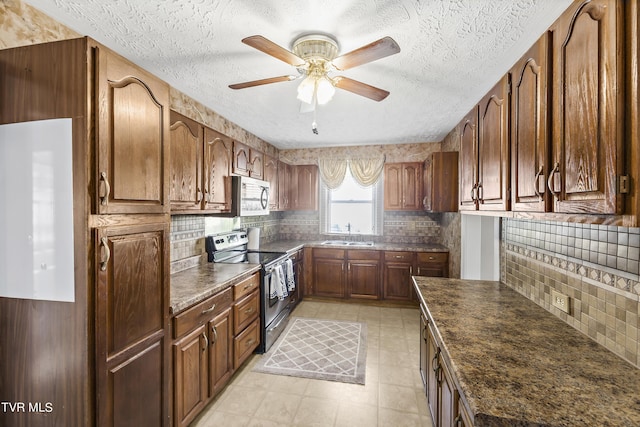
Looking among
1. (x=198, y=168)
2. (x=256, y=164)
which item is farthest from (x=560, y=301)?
(x=256, y=164)

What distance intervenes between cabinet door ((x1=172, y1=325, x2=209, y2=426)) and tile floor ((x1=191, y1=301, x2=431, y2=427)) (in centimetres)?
19

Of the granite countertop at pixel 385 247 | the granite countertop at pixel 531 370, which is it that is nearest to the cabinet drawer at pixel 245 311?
the granite countertop at pixel 385 247

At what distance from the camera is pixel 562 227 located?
5.01 ft

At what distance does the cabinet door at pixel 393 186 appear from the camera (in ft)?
14.3

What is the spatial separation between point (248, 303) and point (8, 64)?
209 centimetres

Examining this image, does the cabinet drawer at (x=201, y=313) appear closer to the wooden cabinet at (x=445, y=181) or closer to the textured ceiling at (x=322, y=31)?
the textured ceiling at (x=322, y=31)

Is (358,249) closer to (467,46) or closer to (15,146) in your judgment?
(467,46)

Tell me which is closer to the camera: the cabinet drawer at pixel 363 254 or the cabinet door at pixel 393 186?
the cabinet drawer at pixel 363 254

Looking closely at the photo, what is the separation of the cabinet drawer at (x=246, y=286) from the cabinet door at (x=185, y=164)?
73 cm

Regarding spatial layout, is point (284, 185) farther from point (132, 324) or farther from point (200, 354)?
point (132, 324)

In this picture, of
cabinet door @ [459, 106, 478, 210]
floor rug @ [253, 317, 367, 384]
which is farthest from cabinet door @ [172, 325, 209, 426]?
cabinet door @ [459, 106, 478, 210]

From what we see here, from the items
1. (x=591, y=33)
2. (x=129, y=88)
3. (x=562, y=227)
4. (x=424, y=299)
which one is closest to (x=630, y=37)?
(x=591, y=33)

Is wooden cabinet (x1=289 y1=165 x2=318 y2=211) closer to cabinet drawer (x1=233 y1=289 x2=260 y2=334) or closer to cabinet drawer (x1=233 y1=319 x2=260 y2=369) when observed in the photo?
cabinet drawer (x1=233 y1=289 x2=260 y2=334)

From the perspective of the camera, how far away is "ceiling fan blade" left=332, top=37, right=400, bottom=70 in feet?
4.43
